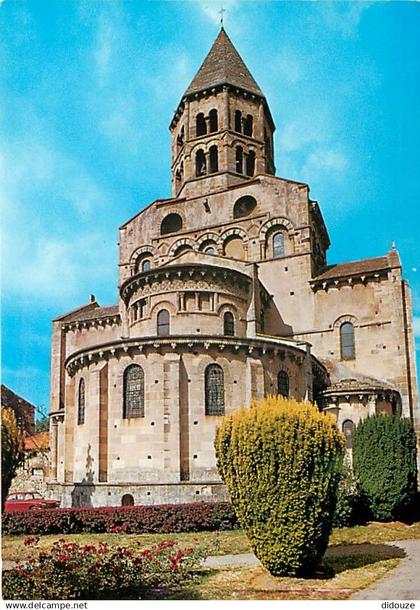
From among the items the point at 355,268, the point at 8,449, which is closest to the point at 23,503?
the point at 8,449

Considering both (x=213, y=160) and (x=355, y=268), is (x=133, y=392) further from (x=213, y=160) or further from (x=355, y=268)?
(x=213, y=160)

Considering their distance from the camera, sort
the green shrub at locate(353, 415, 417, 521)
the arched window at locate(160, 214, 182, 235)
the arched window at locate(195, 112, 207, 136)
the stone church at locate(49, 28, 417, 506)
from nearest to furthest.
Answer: the green shrub at locate(353, 415, 417, 521) < the stone church at locate(49, 28, 417, 506) < the arched window at locate(160, 214, 182, 235) < the arched window at locate(195, 112, 207, 136)

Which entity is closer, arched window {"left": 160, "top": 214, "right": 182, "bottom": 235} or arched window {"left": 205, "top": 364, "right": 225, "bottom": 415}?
arched window {"left": 205, "top": 364, "right": 225, "bottom": 415}

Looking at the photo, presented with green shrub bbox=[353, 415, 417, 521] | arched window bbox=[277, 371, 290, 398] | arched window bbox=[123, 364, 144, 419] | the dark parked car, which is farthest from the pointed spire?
the dark parked car

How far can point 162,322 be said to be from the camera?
1268 inches

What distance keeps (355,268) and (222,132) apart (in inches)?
564

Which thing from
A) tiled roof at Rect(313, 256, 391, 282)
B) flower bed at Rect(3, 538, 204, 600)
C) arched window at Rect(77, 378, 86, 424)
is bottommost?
flower bed at Rect(3, 538, 204, 600)

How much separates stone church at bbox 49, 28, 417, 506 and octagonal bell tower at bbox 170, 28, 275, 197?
0.11 m

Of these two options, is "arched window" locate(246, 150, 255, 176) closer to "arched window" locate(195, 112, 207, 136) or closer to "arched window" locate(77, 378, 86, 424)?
"arched window" locate(195, 112, 207, 136)

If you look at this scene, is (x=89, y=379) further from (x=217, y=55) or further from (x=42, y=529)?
(x=217, y=55)

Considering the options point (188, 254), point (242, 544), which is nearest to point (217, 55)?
point (188, 254)

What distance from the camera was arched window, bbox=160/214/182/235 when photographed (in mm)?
43969

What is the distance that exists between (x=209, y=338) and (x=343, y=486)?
322 inches

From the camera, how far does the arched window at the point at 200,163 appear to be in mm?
45844
